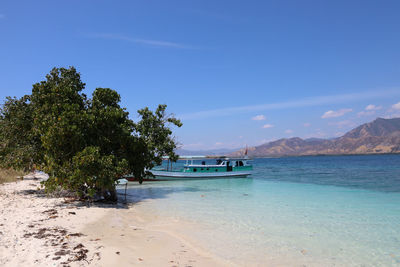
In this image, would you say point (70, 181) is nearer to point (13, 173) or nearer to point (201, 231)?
point (201, 231)

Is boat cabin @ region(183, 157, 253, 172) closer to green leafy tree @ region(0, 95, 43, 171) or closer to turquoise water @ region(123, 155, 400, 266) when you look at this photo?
turquoise water @ region(123, 155, 400, 266)

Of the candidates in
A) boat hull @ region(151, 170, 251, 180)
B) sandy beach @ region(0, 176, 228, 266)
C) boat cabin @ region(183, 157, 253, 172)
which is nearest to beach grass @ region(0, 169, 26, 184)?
sandy beach @ region(0, 176, 228, 266)

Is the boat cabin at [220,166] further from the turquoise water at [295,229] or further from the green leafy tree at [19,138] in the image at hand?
the green leafy tree at [19,138]

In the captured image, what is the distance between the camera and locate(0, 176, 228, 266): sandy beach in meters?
7.34

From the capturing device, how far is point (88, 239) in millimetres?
9227

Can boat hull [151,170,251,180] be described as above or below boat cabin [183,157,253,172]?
below

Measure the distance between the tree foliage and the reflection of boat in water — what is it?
19.1m

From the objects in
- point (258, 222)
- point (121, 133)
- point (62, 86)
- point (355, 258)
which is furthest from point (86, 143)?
point (355, 258)

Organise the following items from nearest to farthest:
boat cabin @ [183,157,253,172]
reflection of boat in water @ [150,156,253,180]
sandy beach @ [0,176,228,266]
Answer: sandy beach @ [0,176,228,266] < reflection of boat in water @ [150,156,253,180] < boat cabin @ [183,157,253,172]

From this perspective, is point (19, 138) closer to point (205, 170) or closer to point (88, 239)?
point (88, 239)

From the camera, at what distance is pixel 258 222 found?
13.8 meters

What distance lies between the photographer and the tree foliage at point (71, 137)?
14.4 metres

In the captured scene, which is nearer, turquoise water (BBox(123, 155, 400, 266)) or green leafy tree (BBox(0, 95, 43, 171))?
turquoise water (BBox(123, 155, 400, 266))

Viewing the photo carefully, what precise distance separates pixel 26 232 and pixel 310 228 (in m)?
12.0
